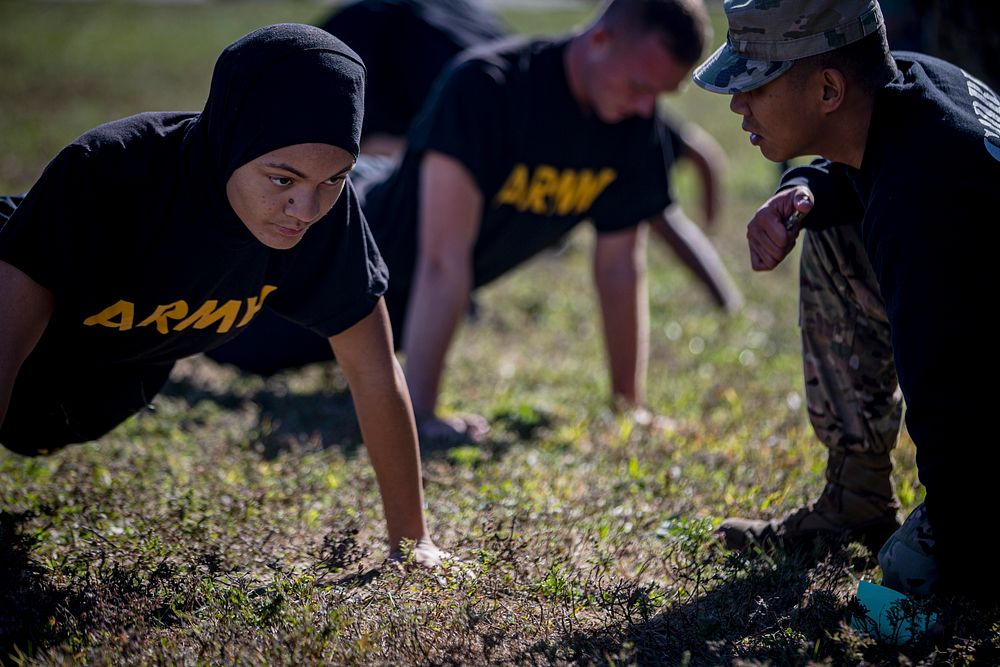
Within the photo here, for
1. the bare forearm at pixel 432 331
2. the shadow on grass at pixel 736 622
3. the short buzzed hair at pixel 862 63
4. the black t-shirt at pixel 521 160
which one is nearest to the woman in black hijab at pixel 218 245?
the shadow on grass at pixel 736 622

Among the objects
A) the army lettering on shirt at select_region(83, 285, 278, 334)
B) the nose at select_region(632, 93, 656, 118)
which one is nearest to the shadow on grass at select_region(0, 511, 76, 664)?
the army lettering on shirt at select_region(83, 285, 278, 334)

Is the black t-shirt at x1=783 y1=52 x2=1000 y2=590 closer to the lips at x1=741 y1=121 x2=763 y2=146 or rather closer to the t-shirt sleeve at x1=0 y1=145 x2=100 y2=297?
the lips at x1=741 y1=121 x2=763 y2=146

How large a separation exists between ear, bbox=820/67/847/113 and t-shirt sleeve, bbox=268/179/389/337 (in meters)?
1.26

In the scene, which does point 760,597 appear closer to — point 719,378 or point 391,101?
point 719,378

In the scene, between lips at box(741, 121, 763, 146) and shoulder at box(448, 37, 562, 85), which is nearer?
lips at box(741, 121, 763, 146)

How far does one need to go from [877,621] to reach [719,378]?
2678 millimetres

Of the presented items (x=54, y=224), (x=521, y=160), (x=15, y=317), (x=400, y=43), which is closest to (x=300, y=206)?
(x=54, y=224)

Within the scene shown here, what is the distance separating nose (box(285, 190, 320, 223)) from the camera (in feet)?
8.23

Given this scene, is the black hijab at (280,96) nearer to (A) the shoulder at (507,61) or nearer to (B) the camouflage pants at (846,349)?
(B) the camouflage pants at (846,349)

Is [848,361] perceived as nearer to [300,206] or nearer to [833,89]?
[833,89]

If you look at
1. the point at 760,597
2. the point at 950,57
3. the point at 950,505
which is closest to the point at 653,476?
the point at 760,597

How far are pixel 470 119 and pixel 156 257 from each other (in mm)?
2039

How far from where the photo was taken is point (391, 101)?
6293 millimetres

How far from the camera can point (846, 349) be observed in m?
3.09
